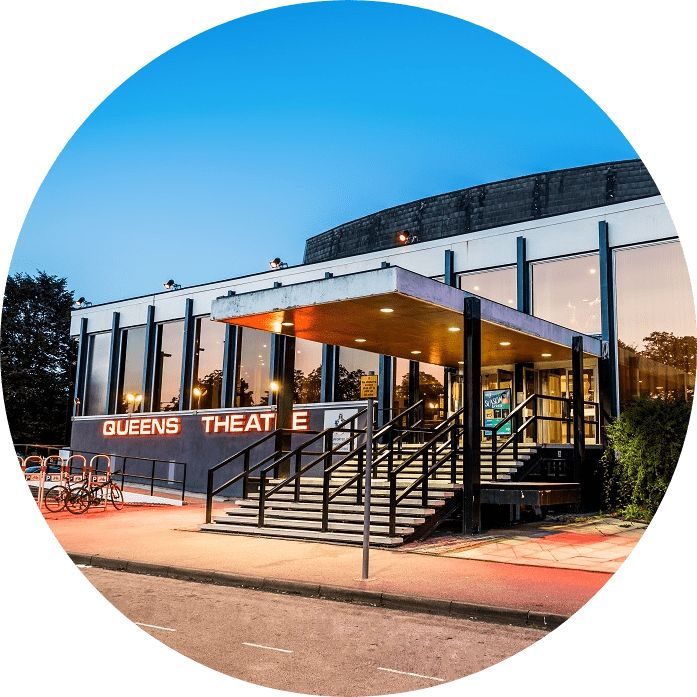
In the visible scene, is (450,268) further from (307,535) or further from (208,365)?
(307,535)

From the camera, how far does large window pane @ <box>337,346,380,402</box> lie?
2408 centimetres

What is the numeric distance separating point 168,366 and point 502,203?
14078 millimetres

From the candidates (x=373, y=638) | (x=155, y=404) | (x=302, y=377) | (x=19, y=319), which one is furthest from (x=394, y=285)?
(x=19, y=319)

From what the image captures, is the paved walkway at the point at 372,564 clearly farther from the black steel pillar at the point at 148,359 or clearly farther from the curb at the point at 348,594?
the black steel pillar at the point at 148,359

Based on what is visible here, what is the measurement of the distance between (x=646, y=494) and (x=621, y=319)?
19.3 ft

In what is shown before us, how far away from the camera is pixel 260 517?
530 inches

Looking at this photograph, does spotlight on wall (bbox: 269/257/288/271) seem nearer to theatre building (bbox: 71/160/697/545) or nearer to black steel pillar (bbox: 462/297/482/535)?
theatre building (bbox: 71/160/697/545)

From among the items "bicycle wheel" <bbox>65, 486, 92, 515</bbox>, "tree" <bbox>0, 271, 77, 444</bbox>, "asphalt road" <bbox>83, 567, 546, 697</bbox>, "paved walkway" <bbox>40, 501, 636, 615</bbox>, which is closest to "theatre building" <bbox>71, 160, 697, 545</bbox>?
"paved walkway" <bbox>40, 501, 636, 615</bbox>

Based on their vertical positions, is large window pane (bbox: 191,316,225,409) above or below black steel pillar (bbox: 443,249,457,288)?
below

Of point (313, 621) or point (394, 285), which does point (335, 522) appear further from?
point (313, 621)

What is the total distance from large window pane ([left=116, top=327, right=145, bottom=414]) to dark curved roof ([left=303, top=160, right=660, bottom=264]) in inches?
329

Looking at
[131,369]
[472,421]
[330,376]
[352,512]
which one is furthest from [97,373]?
[472,421]

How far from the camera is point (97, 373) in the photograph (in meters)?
32.2

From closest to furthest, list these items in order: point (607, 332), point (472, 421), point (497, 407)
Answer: point (472, 421)
point (607, 332)
point (497, 407)
